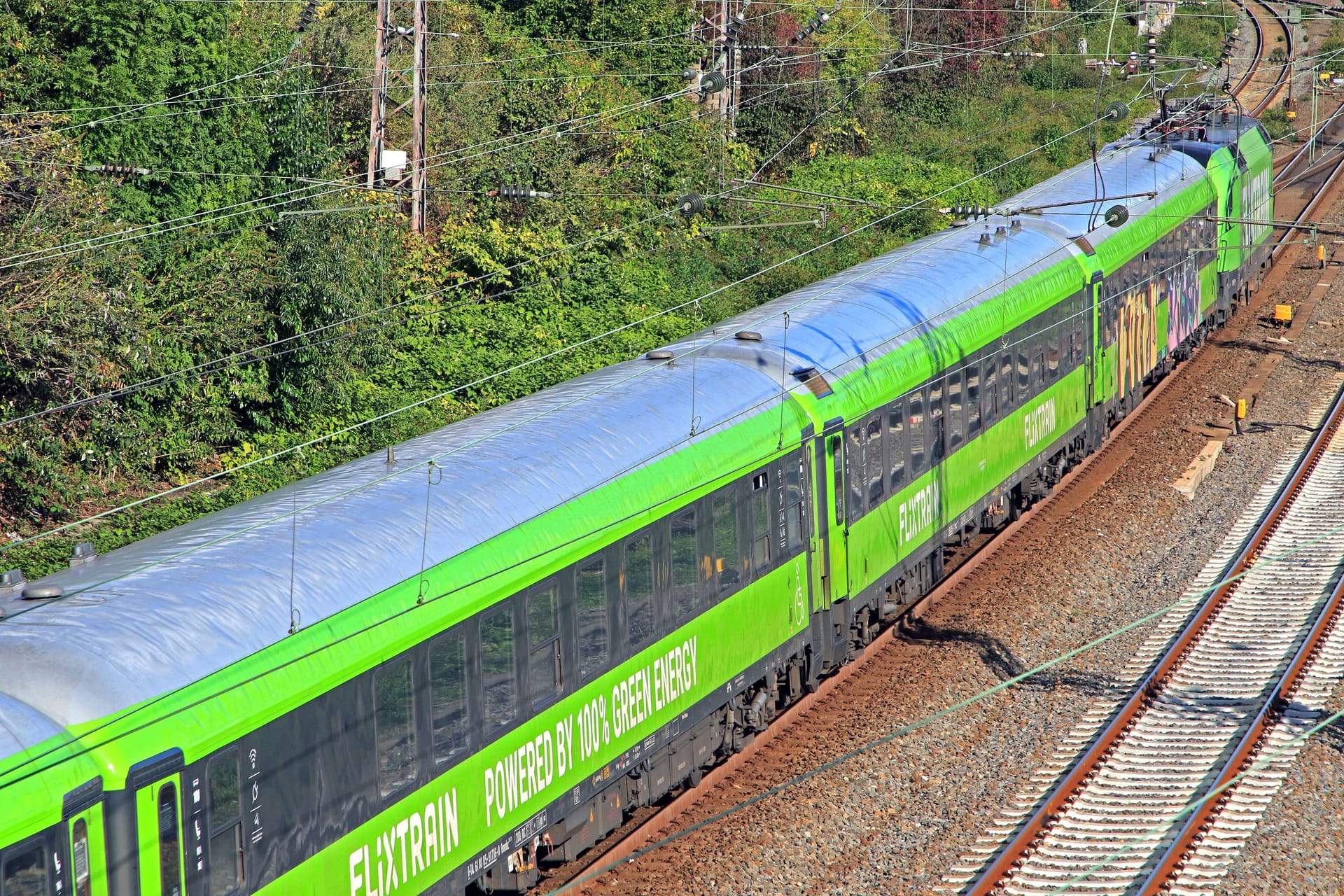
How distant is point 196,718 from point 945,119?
156ft

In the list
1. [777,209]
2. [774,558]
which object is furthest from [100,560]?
[777,209]

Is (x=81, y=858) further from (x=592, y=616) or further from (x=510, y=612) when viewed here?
(x=592, y=616)

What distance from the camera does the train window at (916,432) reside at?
16.7m

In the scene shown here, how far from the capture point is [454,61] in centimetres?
3681

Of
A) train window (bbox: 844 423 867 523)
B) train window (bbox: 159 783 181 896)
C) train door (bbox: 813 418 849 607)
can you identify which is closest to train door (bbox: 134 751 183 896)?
train window (bbox: 159 783 181 896)

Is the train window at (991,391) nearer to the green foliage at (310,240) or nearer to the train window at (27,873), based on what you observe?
the green foliage at (310,240)

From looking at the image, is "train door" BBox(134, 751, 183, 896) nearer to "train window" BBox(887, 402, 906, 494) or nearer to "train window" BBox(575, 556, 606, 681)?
"train window" BBox(575, 556, 606, 681)

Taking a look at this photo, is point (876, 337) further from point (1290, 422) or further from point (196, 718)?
point (1290, 422)

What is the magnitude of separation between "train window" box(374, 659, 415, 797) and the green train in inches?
0.8

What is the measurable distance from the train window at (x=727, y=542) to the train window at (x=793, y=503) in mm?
1005

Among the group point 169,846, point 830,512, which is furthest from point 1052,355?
point 169,846

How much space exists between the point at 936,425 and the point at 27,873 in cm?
1265

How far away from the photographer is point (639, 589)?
37.7 ft

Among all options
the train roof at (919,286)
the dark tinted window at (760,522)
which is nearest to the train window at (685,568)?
the dark tinted window at (760,522)
